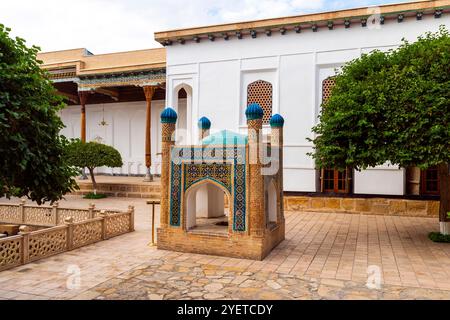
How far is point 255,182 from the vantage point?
6.52 meters

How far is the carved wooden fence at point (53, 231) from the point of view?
599 cm

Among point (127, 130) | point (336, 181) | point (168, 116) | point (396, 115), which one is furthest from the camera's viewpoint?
point (127, 130)

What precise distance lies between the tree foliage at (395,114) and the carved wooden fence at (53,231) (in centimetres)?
523

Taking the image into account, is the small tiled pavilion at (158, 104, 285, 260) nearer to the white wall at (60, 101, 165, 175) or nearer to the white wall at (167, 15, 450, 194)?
the white wall at (167, 15, 450, 194)

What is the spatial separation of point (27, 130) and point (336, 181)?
10.2 meters

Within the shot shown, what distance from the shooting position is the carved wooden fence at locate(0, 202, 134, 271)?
236 inches

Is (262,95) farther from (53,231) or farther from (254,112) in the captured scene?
(53,231)

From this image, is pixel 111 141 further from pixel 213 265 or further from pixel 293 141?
pixel 213 265

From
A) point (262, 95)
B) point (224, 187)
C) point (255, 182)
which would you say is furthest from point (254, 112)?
point (262, 95)

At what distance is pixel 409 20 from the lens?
11531mm

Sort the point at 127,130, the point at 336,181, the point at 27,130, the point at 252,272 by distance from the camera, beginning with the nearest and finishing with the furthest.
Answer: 1. the point at 27,130
2. the point at 252,272
3. the point at 336,181
4. the point at 127,130

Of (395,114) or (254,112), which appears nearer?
(254,112)

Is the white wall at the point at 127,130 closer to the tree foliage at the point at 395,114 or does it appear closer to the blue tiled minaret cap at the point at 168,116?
the blue tiled minaret cap at the point at 168,116

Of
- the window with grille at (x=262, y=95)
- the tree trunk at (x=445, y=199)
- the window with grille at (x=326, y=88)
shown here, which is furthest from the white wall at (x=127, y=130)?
the tree trunk at (x=445, y=199)
